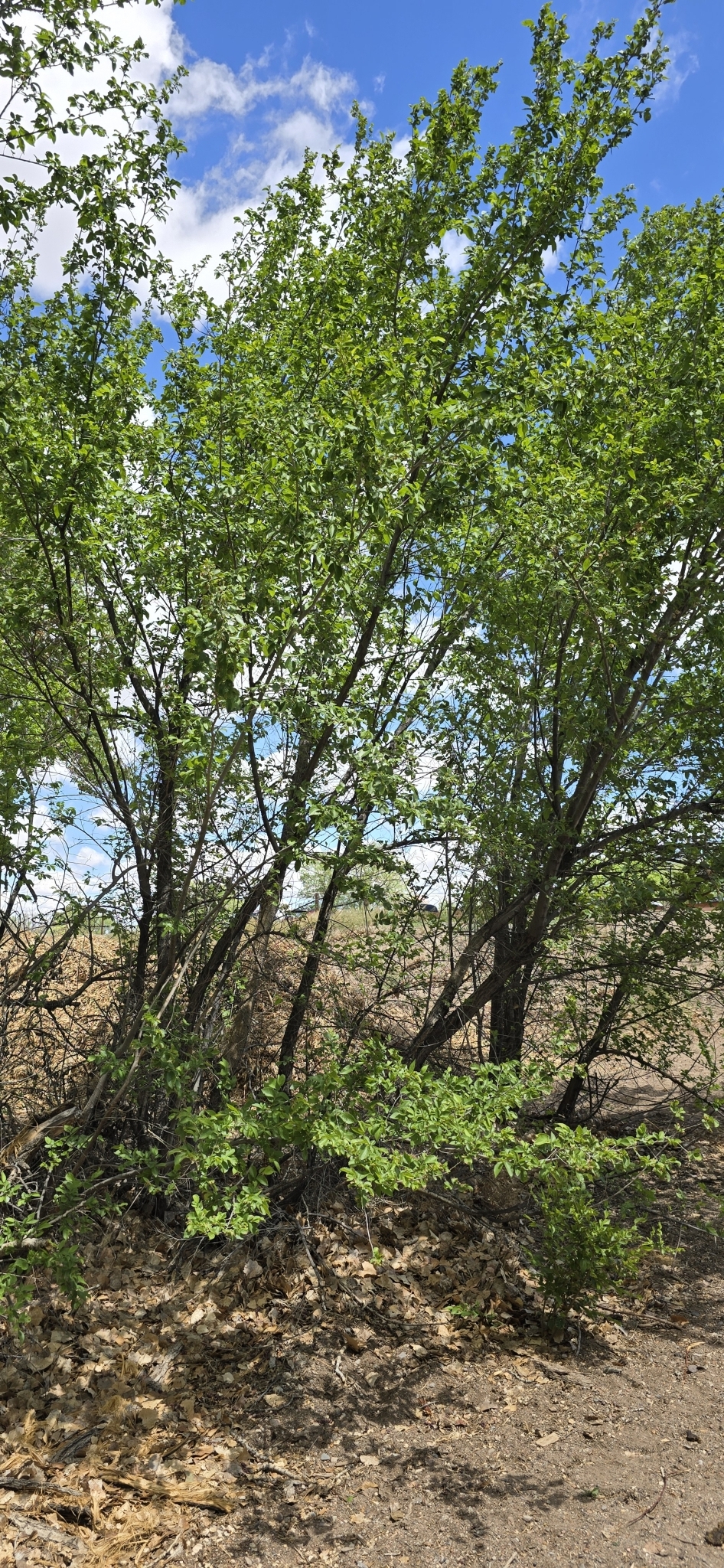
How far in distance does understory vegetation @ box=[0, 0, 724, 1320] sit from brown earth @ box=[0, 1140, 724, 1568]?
371 mm

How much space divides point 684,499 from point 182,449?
2820 millimetres

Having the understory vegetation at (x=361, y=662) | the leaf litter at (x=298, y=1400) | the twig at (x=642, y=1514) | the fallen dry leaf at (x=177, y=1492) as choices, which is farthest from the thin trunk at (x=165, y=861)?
the twig at (x=642, y=1514)

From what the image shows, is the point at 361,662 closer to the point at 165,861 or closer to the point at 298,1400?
the point at 165,861

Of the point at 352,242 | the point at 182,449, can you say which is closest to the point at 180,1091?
the point at 182,449

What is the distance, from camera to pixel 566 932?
273 inches

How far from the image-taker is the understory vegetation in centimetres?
A: 477

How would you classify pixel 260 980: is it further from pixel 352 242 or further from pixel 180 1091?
pixel 352 242

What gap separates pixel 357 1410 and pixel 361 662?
12.5 ft

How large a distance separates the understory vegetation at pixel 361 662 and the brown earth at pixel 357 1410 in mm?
371

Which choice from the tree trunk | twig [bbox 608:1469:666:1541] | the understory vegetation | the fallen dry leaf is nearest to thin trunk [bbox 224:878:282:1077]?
the understory vegetation

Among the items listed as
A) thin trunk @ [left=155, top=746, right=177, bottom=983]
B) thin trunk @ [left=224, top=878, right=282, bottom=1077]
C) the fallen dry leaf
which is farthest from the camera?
thin trunk @ [left=224, top=878, right=282, bottom=1077]

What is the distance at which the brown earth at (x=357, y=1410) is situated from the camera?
4.23 m

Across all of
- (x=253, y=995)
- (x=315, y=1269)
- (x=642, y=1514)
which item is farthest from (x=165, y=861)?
(x=642, y=1514)

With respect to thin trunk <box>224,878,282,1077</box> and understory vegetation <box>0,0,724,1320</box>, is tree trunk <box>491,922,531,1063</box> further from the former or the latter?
thin trunk <box>224,878,282,1077</box>
